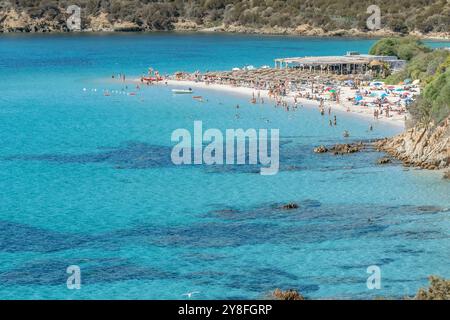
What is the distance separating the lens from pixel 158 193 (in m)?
48.8

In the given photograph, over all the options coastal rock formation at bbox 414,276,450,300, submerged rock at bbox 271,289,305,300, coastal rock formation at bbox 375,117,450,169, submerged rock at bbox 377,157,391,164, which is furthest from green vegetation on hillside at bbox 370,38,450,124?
coastal rock formation at bbox 414,276,450,300

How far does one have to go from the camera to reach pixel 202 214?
1734 inches

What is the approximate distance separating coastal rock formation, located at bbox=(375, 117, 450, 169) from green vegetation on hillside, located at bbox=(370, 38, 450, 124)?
0.86 meters

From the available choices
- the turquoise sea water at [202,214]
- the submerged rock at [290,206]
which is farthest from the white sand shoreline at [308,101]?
the submerged rock at [290,206]

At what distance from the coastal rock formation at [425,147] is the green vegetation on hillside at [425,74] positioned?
0.86 meters

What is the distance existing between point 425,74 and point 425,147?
113ft

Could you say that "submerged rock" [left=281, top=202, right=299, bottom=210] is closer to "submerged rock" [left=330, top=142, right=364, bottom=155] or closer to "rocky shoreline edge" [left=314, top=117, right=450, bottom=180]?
"rocky shoreline edge" [left=314, top=117, right=450, bottom=180]

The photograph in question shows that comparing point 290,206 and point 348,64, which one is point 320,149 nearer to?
point 290,206

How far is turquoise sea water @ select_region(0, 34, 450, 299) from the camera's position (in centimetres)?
3441

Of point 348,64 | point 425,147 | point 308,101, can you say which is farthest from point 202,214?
point 348,64

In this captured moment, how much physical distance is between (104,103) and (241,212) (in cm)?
4675

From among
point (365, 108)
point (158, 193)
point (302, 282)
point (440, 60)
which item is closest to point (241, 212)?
point (158, 193)

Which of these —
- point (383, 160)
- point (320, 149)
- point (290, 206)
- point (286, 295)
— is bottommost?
point (320, 149)
